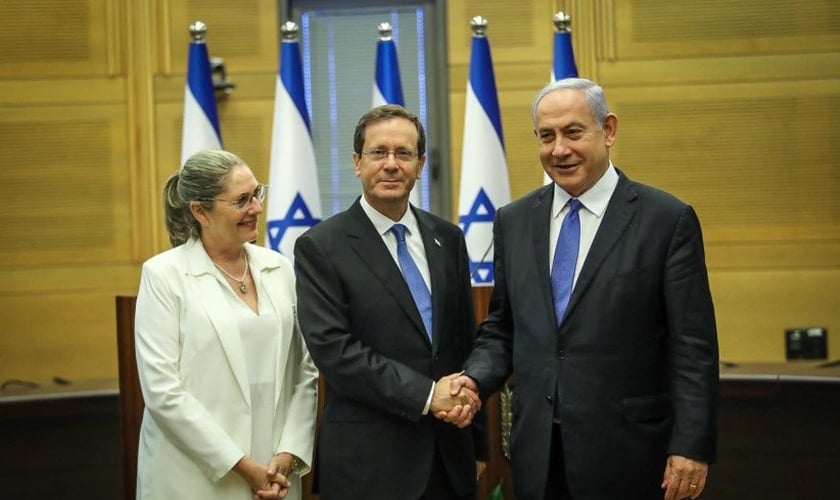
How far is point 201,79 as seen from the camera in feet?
17.1

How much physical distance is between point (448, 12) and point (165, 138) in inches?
66.0

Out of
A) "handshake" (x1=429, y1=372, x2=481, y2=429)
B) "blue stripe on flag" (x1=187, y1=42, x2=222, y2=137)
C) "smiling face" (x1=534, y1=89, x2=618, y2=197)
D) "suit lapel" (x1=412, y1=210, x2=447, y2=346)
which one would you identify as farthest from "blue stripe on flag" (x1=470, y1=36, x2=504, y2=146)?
"handshake" (x1=429, y1=372, x2=481, y2=429)

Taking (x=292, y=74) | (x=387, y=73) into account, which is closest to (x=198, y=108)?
(x=292, y=74)

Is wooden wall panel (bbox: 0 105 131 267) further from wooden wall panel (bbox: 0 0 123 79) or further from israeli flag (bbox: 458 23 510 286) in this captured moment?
israeli flag (bbox: 458 23 510 286)

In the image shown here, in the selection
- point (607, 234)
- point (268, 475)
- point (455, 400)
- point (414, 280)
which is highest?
point (607, 234)

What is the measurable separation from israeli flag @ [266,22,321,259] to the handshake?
257 cm

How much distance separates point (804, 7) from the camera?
19.3ft

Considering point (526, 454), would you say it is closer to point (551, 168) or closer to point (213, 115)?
point (551, 168)

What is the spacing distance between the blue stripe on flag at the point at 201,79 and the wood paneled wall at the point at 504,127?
2.47ft

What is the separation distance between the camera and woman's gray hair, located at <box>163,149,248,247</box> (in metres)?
2.76

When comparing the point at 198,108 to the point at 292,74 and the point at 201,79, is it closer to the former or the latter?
the point at 201,79

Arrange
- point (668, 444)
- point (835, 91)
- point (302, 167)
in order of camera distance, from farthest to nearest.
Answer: point (835, 91)
point (302, 167)
point (668, 444)

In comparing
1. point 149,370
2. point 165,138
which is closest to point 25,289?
point 165,138

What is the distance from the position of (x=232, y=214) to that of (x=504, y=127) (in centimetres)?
336
